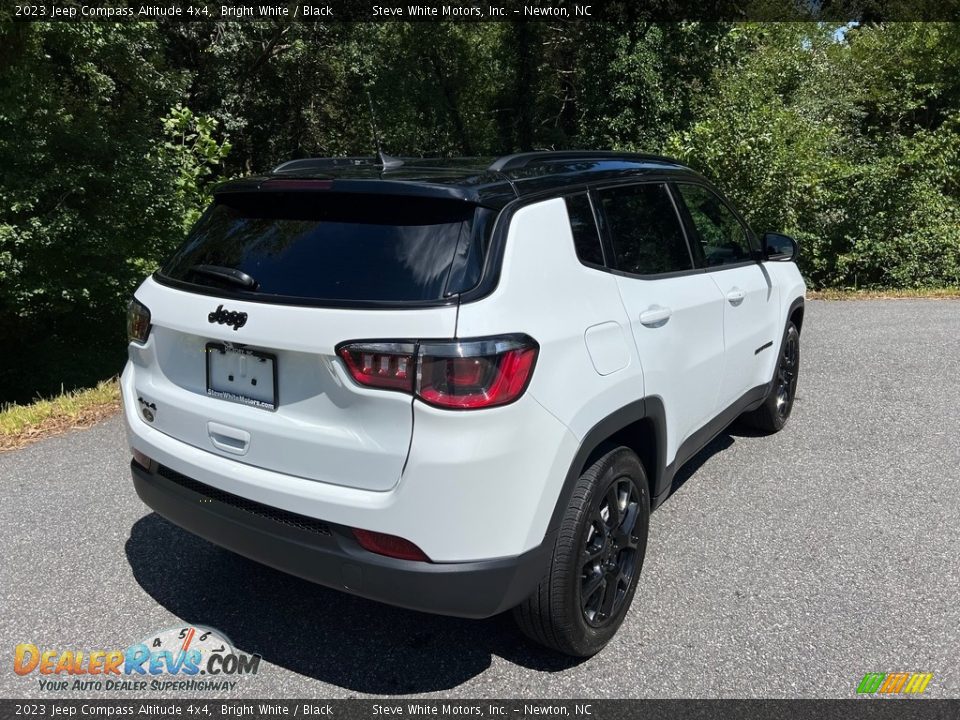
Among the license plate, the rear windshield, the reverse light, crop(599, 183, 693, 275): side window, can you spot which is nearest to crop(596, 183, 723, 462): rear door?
crop(599, 183, 693, 275): side window

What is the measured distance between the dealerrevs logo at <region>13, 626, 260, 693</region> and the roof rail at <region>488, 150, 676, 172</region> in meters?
2.03

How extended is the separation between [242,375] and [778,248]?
3236mm

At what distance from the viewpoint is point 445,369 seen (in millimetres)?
2174

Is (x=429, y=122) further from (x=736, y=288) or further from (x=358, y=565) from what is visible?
(x=358, y=565)

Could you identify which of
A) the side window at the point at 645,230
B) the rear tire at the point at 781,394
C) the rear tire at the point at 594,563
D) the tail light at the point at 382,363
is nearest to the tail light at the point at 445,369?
the tail light at the point at 382,363

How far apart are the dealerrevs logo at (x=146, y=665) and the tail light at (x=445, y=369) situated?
1.30 metres

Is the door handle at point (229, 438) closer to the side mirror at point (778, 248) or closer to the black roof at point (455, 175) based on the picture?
the black roof at point (455, 175)

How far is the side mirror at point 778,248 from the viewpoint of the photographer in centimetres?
439

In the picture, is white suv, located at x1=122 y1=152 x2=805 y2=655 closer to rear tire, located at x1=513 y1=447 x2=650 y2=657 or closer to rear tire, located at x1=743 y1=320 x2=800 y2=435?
rear tire, located at x1=513 y1=447 x2=650 y2=657

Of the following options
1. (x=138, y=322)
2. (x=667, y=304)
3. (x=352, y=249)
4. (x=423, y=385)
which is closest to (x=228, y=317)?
(x=352, y=249)

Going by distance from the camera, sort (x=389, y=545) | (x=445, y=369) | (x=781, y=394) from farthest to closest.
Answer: (x=781, y=394)
(x=389, y=545)
(x=445, y=369)

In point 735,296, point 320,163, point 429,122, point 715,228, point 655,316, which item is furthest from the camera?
point 429,122

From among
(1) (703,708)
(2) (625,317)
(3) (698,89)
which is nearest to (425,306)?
(2) (625,317)

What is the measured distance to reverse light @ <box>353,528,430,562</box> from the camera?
7.46 feet
